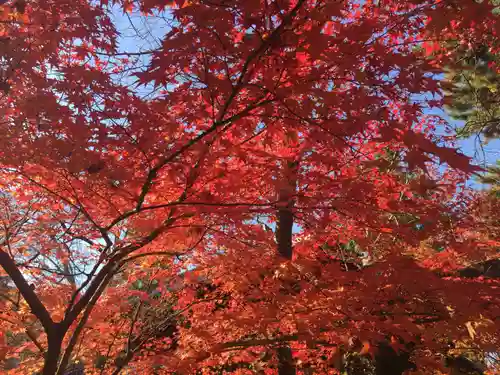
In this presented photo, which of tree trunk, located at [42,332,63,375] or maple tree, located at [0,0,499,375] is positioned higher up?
maple tree, located at [0,0,499,375]

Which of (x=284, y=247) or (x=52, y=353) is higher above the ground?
(x=284, y=247)

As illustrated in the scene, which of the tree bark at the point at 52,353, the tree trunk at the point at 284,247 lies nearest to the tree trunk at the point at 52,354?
the tree bark at the point at 52,353

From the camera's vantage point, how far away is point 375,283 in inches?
155

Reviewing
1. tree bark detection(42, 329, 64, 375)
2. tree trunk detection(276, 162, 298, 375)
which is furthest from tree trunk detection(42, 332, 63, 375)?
tree trunk detection(276, 162, 298, 375)

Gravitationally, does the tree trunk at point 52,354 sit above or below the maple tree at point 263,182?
below

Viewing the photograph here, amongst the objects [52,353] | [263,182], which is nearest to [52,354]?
[52,353]

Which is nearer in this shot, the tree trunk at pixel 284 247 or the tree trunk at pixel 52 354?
the tree trunk at pixel 52 354

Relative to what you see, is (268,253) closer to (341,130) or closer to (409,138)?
(341,130)

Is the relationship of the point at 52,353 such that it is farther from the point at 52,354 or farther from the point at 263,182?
the point at 263,182

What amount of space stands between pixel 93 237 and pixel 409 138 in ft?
12.8

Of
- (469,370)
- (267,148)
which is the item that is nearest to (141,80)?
(267,148)

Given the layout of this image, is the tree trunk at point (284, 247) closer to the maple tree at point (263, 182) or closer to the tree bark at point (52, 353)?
the maple tree at point (263, 182)

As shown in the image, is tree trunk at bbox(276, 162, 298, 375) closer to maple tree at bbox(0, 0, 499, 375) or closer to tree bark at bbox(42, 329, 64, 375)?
maple tree at bbox(0, 0, 499, 375)

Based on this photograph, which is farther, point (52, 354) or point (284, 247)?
point (284, 247)
